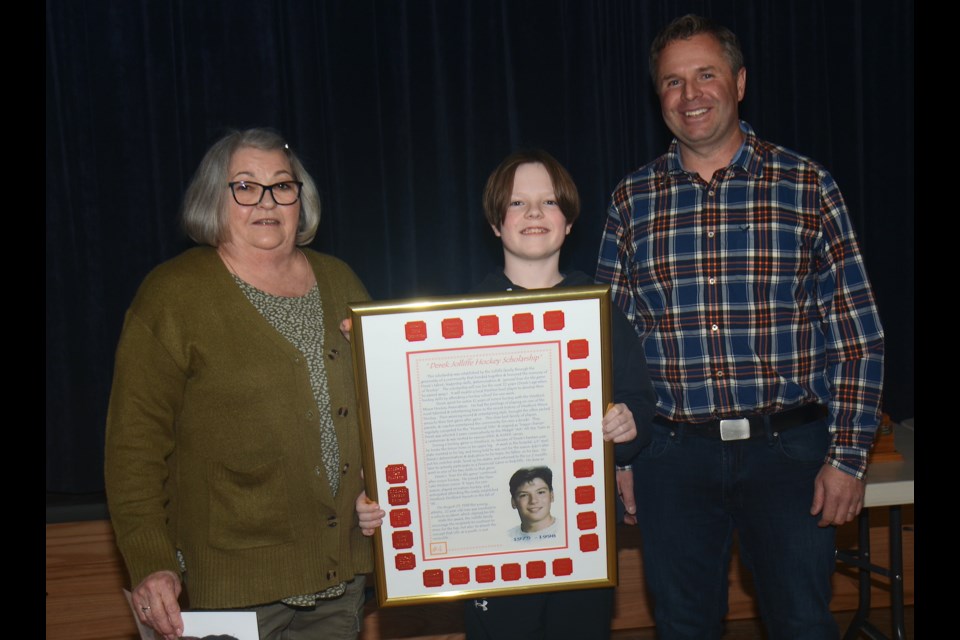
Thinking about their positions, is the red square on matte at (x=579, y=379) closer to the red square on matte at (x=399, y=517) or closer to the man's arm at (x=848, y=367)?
the red square on matte at (x=399, y=517)

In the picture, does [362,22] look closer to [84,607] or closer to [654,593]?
[654,593]

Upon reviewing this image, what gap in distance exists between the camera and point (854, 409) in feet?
6.72

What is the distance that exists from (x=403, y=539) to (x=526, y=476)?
0.33 m

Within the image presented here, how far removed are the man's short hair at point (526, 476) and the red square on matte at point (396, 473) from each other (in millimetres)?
258

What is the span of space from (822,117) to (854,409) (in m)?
1.79

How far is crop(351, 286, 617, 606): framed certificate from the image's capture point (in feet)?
5.85

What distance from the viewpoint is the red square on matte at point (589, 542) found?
1913 millimetres

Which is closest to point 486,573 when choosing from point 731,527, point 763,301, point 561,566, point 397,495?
point 561,566

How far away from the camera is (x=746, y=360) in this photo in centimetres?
208

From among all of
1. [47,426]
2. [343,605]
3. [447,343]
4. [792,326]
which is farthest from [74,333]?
[792,326]

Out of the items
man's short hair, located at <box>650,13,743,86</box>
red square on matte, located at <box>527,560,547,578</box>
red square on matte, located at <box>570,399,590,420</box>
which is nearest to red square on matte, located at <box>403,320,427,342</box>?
red square on matte, located at <box>570,399,590,420</box>

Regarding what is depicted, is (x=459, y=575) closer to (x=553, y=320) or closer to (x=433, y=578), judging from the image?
(x=433, y=578)

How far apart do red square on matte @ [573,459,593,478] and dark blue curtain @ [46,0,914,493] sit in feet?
4.66

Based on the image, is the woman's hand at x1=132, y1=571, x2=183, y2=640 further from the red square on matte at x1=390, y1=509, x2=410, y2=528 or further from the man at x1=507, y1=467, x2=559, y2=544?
the man at x1=507, y1=467, x2=559, y2=544
